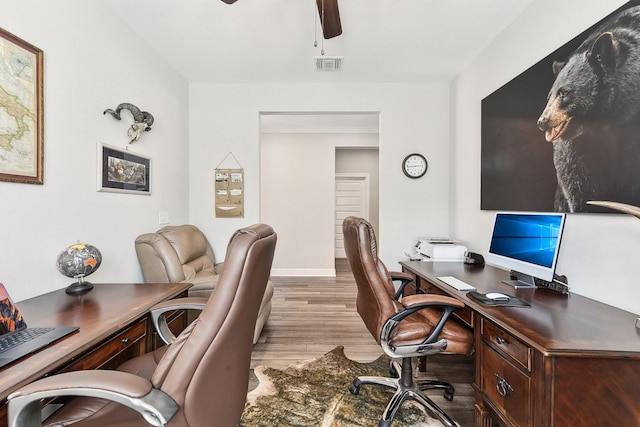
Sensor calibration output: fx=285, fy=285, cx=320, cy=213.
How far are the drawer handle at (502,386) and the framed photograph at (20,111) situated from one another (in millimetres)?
2524

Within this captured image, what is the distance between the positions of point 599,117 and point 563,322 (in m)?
1.13

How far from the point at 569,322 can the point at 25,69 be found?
2.91m

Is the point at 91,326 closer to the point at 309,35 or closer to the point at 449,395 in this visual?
the point at 449,395

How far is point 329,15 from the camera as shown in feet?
6.05

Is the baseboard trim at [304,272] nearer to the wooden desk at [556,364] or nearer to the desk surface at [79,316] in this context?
the desk surface at [79,316]

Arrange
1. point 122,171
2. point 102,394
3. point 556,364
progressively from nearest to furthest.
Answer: point 102,394
point 556,364
point 122,171

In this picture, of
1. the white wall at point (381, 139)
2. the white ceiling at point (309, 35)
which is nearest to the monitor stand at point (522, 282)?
the white wall at point (381, 139)

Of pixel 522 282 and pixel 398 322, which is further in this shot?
pixel 522 282

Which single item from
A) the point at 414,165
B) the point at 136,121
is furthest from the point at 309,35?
the point at 414,165

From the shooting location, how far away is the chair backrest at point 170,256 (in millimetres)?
2383

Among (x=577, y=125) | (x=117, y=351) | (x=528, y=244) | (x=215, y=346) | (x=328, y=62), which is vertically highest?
(x=328, y=62)

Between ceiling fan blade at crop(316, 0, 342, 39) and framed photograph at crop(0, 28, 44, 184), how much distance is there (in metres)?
1.64

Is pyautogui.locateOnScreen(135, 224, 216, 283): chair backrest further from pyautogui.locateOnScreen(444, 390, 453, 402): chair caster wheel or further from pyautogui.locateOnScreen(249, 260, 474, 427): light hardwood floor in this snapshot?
pyautogui.locateOnScreen(444, 390, 453, 402): chair caster wheel

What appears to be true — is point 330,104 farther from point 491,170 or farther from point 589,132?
point 589,132
